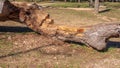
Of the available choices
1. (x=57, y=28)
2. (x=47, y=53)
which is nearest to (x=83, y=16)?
(x=57, y=28)

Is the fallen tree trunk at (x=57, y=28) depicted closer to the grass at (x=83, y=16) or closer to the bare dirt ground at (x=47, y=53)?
the bare dirt ground at (x=47, y=53)

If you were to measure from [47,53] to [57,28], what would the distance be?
101 centimetres

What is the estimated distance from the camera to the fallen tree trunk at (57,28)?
8.84 m

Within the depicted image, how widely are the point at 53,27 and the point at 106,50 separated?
1.72 m

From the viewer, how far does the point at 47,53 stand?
28.5 feet

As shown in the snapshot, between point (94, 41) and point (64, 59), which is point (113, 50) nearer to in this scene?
point (94, 41)

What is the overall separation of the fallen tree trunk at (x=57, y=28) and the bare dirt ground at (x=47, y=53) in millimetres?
250

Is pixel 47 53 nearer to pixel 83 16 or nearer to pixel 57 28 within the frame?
pixel 57 28

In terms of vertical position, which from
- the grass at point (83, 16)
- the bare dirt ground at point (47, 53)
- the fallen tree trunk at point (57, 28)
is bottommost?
the grass at point (83, 16)

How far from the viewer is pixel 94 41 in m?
8.85

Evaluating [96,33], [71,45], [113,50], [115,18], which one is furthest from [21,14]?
[115,18]

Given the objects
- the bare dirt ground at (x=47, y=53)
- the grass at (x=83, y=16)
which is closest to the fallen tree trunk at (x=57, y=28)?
the bare dirt ground at (x=47, y=53)

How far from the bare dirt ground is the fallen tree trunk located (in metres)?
0.25

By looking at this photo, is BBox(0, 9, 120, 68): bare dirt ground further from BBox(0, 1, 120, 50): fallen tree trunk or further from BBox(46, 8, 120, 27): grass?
BBox(46, 8, 120, 27): grass
